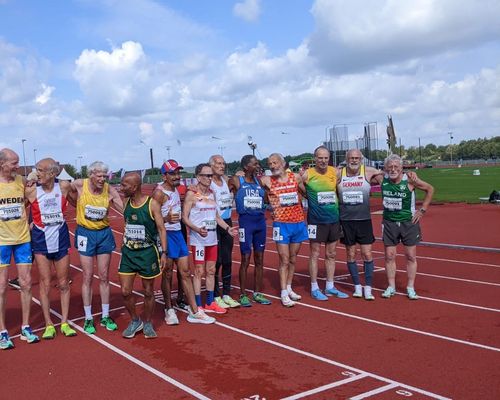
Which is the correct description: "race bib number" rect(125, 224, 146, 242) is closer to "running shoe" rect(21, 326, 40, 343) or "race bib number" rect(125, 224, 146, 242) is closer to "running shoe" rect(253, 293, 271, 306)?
"running shoe" rect(21, 326, 40, 343)

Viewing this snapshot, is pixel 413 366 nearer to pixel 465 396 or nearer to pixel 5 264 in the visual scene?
pixel 465 396

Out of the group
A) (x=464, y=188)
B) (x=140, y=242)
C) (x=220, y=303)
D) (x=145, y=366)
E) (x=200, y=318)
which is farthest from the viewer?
(x=464, y=188)

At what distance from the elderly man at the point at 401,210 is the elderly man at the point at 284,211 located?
1216mm

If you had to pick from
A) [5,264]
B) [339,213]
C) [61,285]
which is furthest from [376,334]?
[5,264]

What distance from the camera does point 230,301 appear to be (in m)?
6.68

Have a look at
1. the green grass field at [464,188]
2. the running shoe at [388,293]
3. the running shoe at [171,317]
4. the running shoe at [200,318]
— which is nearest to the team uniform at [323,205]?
the running shoe at [388,293]

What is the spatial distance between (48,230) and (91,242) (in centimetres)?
48

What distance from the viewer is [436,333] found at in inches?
209

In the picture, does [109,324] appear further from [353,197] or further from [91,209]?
[353,197]

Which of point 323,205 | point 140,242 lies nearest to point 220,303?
point 140,242

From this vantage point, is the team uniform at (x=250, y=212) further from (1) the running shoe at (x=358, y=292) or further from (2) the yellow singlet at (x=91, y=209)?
(2) the yellow singlet at (x=91, y=209)

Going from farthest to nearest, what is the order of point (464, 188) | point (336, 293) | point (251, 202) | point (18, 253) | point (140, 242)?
point (464, 188), point (336, 293), point (251, 202), point (140, 242), point (18, 253)

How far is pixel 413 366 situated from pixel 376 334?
2.95ft

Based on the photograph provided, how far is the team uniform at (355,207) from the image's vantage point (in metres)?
6.79
